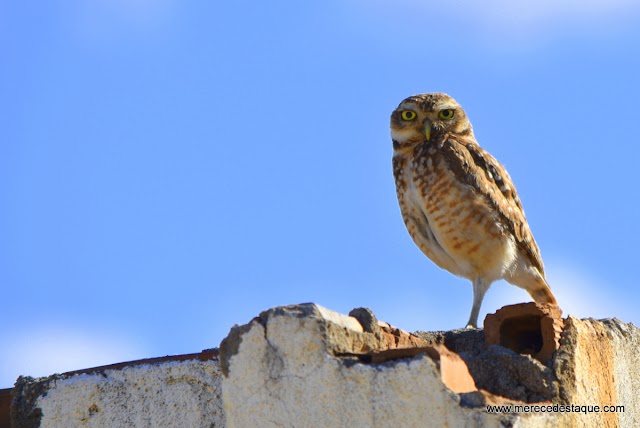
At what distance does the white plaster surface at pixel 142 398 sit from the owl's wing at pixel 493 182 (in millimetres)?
2877

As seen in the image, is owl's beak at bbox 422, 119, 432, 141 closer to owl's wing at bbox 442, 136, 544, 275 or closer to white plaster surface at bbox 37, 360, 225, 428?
owl's wing at bbox 442, 136, 544, 275

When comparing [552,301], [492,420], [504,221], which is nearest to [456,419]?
[492,420]

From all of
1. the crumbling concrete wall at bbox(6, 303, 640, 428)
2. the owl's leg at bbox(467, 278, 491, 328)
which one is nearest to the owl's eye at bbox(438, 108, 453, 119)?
the owl's leg at bbox(467, 278, 491, 328)

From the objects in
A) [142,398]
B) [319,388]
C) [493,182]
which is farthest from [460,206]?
[319,388]

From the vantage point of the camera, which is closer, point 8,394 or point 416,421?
point 416,421

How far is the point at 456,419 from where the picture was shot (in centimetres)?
398

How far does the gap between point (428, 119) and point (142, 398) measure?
3.57m

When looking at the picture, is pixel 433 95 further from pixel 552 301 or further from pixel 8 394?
pixel 8 394

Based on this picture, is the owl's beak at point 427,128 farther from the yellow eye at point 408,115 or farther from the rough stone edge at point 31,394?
the rough stone edge at point 31,394

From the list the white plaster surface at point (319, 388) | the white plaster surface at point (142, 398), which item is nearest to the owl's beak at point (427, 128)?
the white plaster surface at point (142, 398)

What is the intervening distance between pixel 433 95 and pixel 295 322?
14.0 ft

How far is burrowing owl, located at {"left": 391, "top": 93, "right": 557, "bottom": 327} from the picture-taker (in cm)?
743

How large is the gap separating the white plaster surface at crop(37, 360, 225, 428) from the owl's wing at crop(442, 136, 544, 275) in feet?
9.44

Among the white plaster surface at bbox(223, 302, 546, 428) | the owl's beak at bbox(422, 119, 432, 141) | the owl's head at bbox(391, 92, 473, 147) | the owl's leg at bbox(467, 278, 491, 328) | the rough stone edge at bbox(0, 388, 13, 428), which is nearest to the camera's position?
the white plaster surface at bbox(223, 302, 546, 428)
